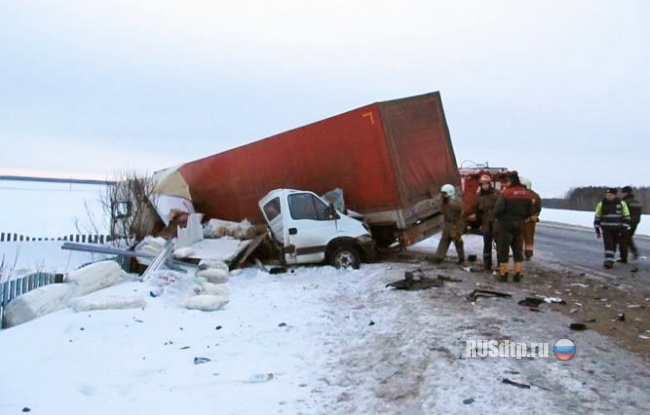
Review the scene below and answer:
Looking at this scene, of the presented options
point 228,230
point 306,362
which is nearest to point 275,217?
point 228,230

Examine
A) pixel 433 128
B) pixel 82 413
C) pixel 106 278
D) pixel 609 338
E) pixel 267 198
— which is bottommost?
pixel 609 338

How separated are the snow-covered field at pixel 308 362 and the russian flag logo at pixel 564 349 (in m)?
0.08

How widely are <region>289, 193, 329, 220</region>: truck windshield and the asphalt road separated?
192 inches

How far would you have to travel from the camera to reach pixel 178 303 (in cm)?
716

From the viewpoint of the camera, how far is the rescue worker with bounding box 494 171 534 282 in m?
8.12

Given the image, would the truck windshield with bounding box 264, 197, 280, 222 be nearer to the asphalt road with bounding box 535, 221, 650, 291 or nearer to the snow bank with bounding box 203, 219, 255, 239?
the snow bank with bounding box 203, 219, 255, 239

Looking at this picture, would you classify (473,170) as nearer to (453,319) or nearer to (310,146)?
(310,146)

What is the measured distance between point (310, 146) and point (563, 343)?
7.34 meters

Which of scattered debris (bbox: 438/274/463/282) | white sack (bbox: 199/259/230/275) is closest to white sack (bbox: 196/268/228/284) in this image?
white sack (bbox: 199/259/230/275)

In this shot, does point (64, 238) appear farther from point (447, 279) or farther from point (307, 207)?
point (447, 279)

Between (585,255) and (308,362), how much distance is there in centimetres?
993

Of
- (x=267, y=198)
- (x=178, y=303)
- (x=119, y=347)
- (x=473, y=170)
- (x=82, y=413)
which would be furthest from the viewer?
(x=473, y=170)

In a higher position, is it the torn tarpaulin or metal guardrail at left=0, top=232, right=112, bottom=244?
metal guardrail at left=0, top=232, right=112, bottom=244

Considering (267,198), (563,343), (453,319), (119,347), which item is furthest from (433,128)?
(119,347)
